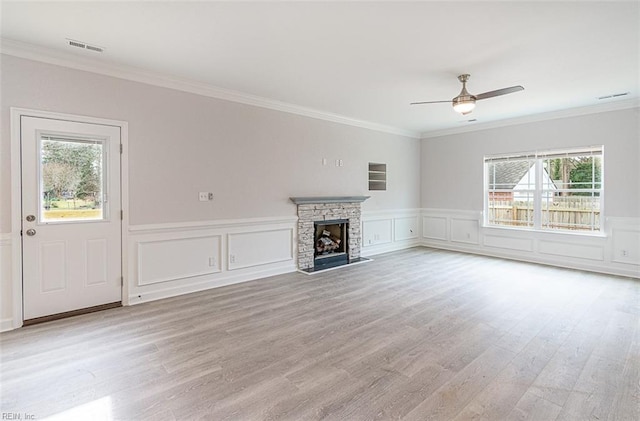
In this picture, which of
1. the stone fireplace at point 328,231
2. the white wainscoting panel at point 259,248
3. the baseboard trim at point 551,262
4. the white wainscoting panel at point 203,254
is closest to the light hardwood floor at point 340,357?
the white wainscoting panel at point 203,254

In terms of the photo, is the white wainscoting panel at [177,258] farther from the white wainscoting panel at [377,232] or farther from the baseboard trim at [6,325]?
the white wainscoting panel at [377,232]

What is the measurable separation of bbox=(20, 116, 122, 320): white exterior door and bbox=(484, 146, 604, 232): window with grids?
6923 mm

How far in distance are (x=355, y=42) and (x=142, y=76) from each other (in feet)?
8.64

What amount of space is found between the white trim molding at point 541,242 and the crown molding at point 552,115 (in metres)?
1.83

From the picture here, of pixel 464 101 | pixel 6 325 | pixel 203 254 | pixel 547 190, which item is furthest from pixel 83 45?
pixel 547 190

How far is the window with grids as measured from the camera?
5.55 meters

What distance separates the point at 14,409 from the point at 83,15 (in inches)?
118

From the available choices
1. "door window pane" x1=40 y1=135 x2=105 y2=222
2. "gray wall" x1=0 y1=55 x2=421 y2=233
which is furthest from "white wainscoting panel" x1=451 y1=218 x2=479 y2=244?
"door window pane" x1=40 y1=135 x2=105 y2=222

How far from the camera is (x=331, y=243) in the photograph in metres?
6.05

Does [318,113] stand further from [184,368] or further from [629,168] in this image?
[629,168]

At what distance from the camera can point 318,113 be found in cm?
570

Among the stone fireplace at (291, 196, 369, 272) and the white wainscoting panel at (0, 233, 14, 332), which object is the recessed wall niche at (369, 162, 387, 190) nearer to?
the stone fireplace at (291, 196, 369, 272)

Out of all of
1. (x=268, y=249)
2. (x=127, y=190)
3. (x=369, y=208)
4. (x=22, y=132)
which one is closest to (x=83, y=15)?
(x=22, y=132)

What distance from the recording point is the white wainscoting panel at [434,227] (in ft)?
24.9
